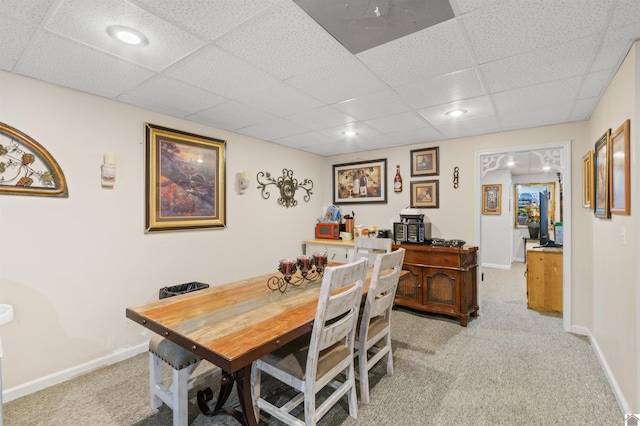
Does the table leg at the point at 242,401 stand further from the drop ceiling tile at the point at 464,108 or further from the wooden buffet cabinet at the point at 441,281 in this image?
the drop ceiling tile at the point at 464,108

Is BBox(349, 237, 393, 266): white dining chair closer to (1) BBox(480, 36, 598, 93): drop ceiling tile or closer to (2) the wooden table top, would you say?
(2) the wooden table top

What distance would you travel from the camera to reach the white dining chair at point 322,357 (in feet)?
5.18

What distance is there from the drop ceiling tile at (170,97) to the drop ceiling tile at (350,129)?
4.59ft

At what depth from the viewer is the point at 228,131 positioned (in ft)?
12.1

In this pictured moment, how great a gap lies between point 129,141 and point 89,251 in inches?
41.1

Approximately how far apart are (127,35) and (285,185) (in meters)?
2.93

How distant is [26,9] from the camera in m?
1.49

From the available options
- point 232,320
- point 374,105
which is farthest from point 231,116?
point 232,320

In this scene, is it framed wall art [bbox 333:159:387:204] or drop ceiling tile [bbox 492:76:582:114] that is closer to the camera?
drop ceiling tile [bbox 492:76:582:114]

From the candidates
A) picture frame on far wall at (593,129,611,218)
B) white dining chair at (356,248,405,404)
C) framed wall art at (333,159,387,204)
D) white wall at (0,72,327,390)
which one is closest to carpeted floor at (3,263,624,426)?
white dining chair at (356,248,405,404)

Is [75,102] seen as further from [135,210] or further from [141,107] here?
[135,210]

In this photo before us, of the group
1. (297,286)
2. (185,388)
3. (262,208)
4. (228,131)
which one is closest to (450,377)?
(297,286)

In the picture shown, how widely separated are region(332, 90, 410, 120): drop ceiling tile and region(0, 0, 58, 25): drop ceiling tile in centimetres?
202

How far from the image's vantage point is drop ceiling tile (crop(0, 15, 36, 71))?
1.60 m
